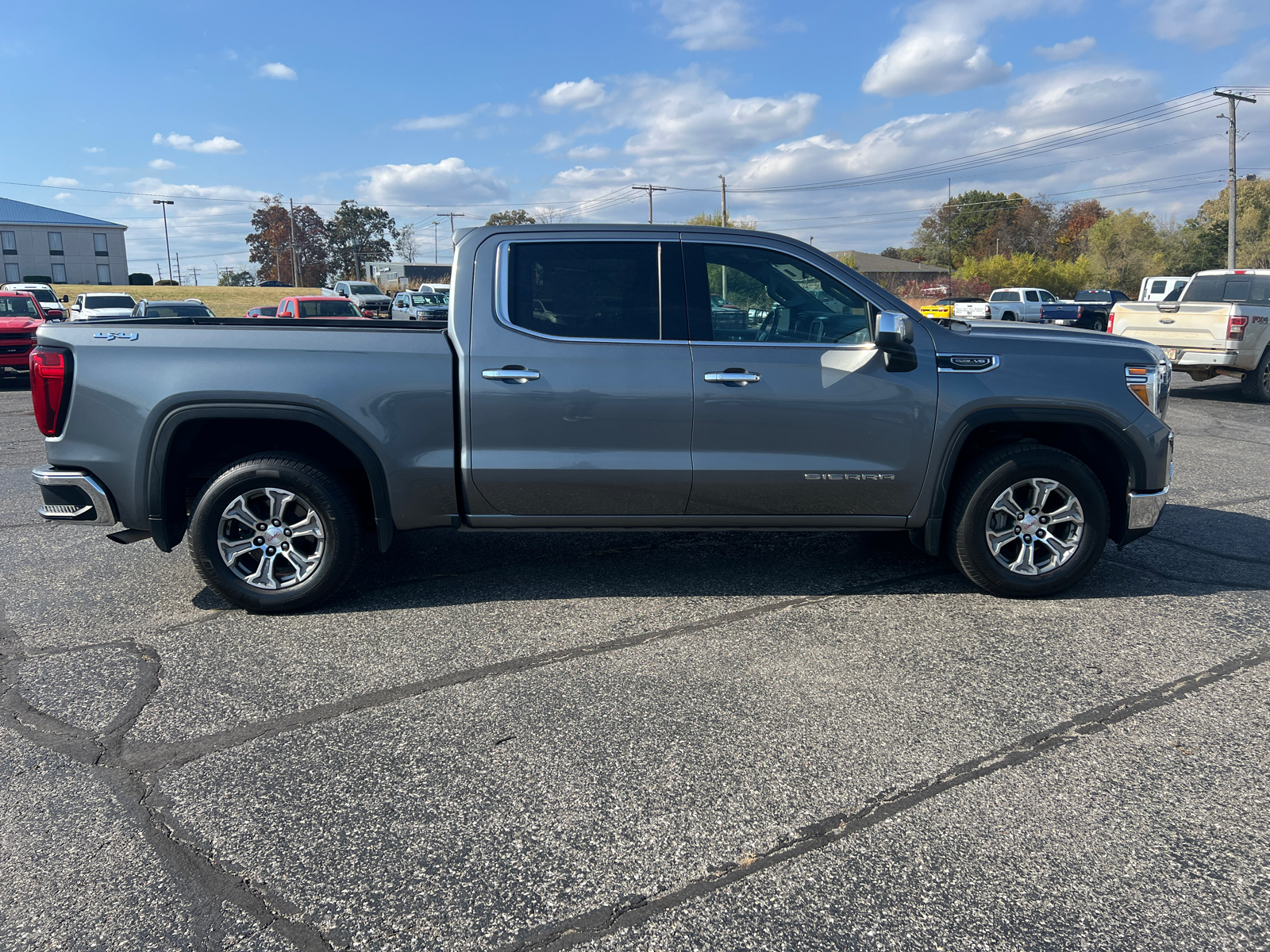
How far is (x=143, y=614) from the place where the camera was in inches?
186

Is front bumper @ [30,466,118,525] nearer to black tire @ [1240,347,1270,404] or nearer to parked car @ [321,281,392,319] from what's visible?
black tire @ [1240,347,1270,404]

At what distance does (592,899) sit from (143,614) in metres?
3.36

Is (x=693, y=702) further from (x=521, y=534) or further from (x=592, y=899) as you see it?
(x=521, y=534)

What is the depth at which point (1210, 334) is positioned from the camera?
13469mm

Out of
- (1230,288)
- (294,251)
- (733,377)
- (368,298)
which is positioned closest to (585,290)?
(733,377)

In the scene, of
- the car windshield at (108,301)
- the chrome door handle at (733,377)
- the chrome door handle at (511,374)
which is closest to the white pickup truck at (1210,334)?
the chrome door handle at (733,377)

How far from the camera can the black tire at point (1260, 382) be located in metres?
13.9

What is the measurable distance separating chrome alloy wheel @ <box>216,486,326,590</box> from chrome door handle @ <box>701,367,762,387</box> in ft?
6.93

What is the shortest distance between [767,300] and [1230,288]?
14539mm

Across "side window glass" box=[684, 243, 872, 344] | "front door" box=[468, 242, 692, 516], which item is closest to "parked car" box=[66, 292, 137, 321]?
"front door" box=[468, 242, 692, 516]

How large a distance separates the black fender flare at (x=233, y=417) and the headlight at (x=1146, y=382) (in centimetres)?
389

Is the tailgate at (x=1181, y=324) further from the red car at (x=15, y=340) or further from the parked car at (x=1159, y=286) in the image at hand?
the red car at (x=15, y=340)

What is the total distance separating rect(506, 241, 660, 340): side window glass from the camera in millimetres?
4586

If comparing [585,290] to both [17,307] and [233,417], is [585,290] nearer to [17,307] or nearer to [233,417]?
[233,417]
